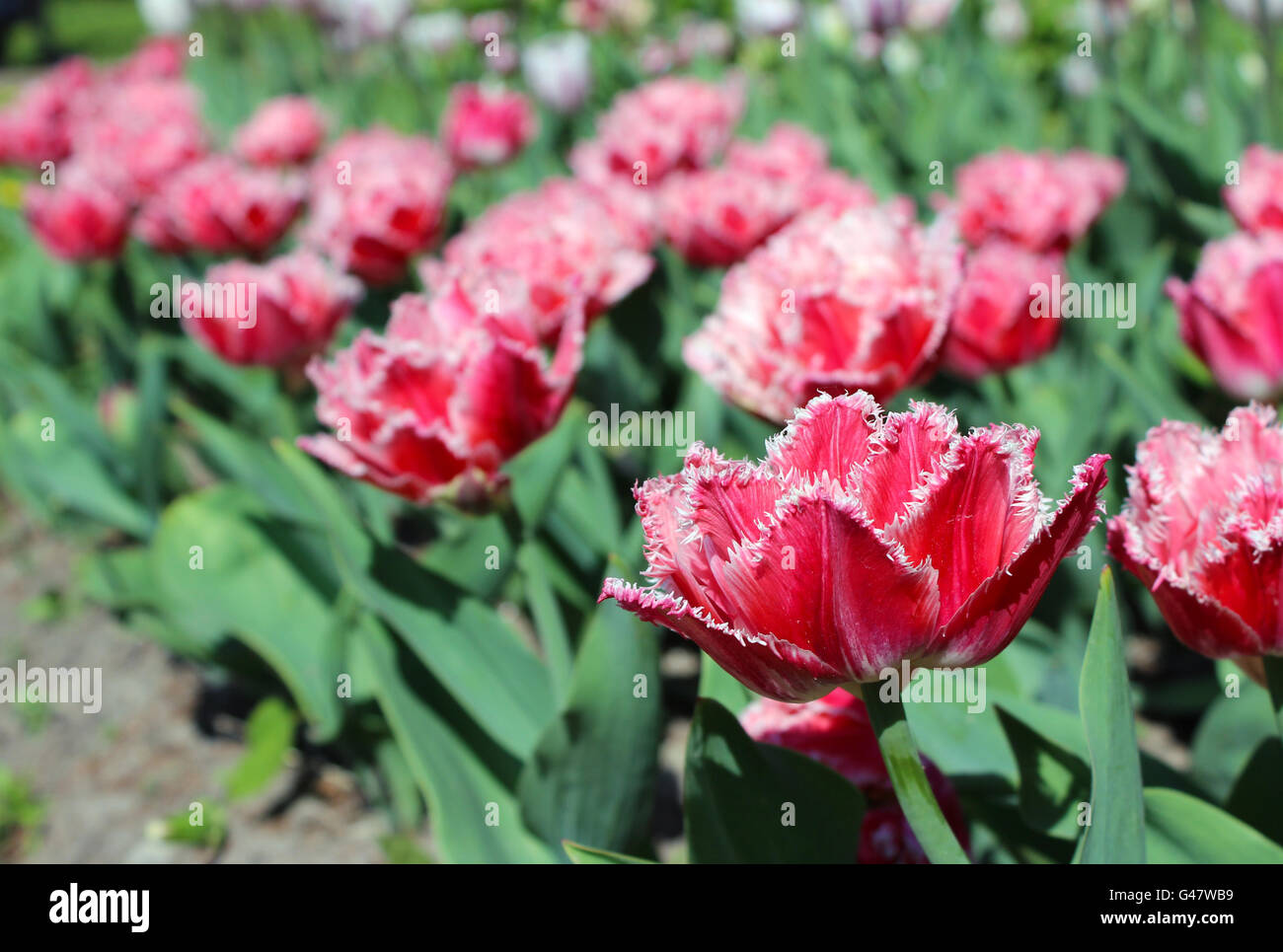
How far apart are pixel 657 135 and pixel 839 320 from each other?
1.39 metres

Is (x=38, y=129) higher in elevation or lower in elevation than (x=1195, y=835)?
higher

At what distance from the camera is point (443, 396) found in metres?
1.05

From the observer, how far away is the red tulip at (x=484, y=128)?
307 centimetres

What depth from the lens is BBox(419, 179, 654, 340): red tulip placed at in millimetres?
1429

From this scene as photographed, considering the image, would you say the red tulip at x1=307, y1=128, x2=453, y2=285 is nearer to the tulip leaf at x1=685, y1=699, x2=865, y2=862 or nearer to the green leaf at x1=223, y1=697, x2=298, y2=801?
the green leaf at x1=223, y1=697, x2=298, y2=801

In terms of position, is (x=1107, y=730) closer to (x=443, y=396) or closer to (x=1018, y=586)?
(x=1018, y=586)

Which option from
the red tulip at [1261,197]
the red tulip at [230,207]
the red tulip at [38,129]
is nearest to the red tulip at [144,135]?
the red tulip at [38,129]

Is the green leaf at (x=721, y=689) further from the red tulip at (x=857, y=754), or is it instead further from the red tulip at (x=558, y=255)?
the red tulip at (x=558, y=255)

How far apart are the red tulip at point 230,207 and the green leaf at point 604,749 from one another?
165 centimetres

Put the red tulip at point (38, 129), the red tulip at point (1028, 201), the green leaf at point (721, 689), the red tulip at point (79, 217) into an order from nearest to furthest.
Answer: the green leaf at point (721, 689)
the red tulip at point (1028, 201)
the red tulip at point (79, 217)
the red tulip at point (38, 129)

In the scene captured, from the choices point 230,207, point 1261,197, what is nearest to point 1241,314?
point 1261,197

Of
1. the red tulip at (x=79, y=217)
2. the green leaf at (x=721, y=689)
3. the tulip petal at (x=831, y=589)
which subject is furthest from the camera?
the red tulip at (x=79, y=217)
